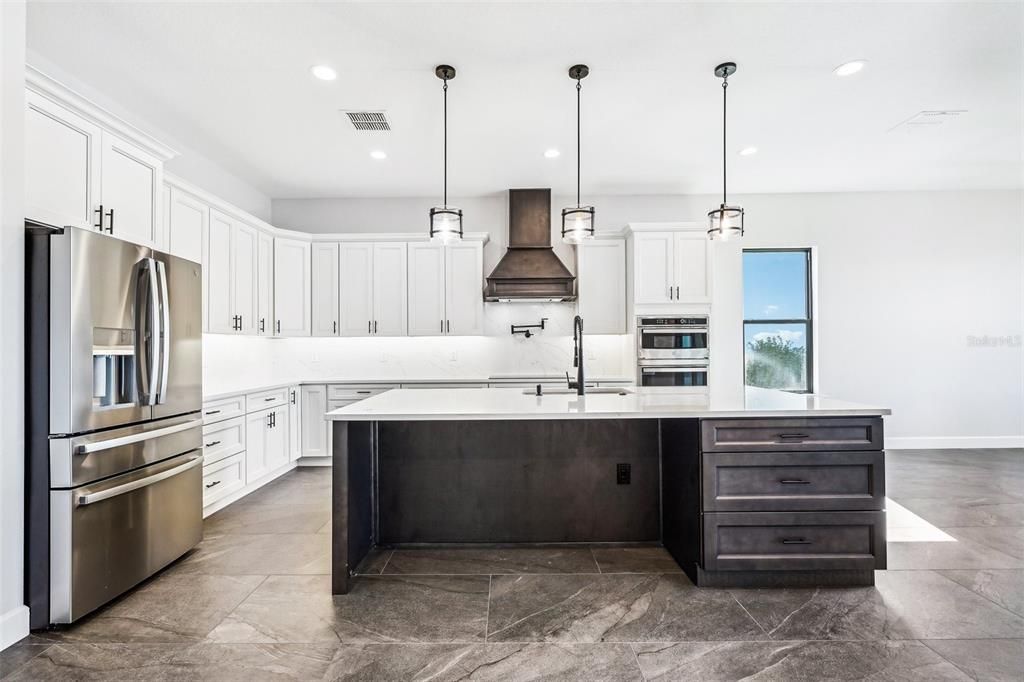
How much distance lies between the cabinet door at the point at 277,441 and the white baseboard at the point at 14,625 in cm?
248

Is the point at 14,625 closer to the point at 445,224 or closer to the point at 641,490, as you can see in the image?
the point at 445,224

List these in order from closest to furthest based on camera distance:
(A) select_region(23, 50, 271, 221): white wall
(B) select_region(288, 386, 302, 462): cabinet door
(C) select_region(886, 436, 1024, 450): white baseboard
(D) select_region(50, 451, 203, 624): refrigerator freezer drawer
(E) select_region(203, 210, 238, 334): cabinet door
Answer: (D) select_region(50, 451, 203, 624): refrigerator freezer drawer, (A) select_region(23, 50, 271, 221): white wall, (E) select_region(203, 210, 238, 334): cabinet door, (B) select_region(288, 386, 302, 462): cabinet door, (C) select_region(886, 436, 1024, 450): white baseboard

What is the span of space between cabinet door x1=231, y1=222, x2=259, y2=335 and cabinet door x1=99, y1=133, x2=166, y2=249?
1.41 metres

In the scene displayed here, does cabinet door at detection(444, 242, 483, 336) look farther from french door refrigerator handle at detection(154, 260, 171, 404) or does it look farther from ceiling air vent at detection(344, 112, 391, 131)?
french door refrigerator handle at detection(154, 260, 171, 404)

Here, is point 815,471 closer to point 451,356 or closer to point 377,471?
point 377,471

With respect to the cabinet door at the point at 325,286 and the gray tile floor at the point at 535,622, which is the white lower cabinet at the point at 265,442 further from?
the gray tile floor at the point at 535,622

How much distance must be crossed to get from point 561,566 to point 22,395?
2.55 metres

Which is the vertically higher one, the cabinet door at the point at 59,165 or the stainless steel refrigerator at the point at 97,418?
the cabinet door at the point at 59,165

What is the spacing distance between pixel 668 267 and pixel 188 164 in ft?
14.5

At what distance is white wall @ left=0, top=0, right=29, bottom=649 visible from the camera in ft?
6.73

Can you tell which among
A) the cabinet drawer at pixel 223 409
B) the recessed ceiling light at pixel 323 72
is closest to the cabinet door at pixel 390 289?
the cabinet drawer at pixel 223 409

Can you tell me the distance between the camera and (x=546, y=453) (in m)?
2.97

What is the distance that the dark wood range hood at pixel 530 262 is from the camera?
5.38m

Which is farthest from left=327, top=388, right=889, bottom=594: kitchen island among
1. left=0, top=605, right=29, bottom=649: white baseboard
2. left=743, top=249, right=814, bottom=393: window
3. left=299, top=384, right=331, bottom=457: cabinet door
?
left=743, top=249, right=814, bottom=393: window
